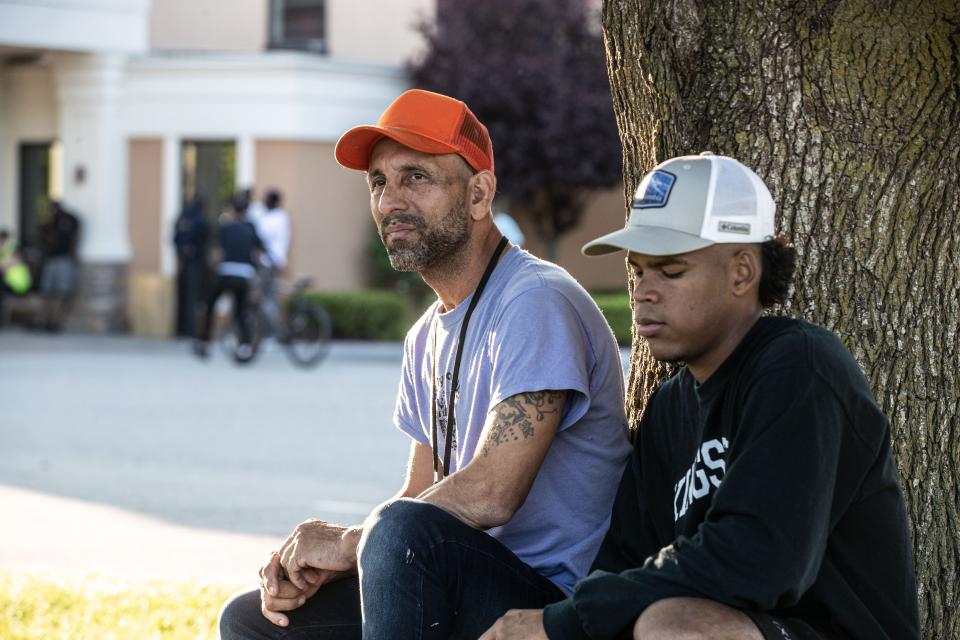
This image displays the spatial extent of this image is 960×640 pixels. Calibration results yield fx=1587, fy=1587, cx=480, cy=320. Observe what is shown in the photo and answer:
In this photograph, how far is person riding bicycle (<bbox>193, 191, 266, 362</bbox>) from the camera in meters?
17.4

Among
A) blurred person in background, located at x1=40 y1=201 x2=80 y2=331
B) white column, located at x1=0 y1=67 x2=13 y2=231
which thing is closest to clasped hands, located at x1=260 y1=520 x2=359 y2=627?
blurred person in background, located at x1=40 y1=201 x2=80 y2=331

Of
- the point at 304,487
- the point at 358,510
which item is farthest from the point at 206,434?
the point at 358,510

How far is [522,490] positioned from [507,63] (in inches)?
842

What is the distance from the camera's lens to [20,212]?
85.3 feet

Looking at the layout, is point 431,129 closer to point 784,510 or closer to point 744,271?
point 744,271

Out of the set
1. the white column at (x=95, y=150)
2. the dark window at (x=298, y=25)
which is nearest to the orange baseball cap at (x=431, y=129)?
the white column at (x=95, y=150)

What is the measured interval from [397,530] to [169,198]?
21.2 m

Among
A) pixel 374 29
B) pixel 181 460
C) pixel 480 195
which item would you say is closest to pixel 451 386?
pixel 480 195

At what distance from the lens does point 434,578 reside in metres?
3.29

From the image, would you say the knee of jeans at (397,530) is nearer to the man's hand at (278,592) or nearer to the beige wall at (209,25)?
the man's hand at (278,592)

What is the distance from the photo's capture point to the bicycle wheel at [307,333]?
17.6m

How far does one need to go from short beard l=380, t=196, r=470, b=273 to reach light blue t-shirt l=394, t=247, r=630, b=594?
0.47 ft

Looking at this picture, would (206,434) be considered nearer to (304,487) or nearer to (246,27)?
(304,487)

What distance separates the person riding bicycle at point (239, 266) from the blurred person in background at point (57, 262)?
625 cm
